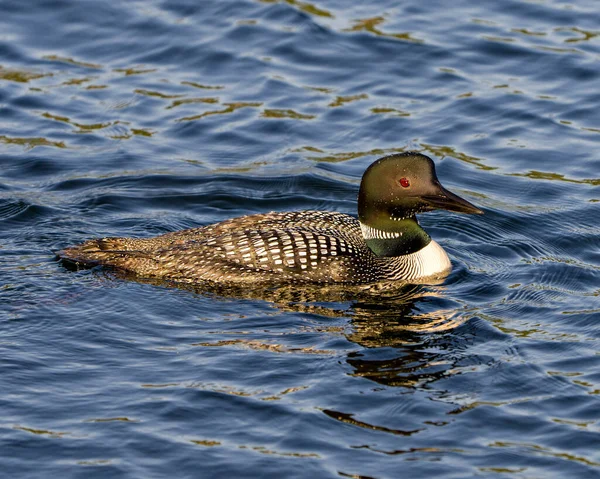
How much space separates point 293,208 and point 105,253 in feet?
7.60

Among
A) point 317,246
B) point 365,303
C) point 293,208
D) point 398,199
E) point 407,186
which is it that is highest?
point 407,186

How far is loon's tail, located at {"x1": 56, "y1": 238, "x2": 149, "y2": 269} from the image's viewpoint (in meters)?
8.91

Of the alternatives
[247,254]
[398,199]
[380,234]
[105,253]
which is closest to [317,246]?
[247,254]

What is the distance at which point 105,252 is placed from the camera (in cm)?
895

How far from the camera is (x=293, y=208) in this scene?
423 inches

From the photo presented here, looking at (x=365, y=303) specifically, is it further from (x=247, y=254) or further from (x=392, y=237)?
(x=247, y=254)

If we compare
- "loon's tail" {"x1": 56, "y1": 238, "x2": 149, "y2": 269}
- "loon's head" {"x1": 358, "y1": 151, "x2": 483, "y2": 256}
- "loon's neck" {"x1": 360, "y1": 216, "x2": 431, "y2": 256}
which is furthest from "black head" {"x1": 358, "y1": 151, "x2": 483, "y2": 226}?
"loon's tail" {"x1": 56, "y1": 238, "x2": 149, "y2": 269}

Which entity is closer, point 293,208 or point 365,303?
point 365,303

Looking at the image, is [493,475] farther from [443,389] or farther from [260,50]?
[260,50]

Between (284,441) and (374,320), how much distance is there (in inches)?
77.7

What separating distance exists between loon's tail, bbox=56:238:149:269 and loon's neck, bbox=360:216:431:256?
1747 mm

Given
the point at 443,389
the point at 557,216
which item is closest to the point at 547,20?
the point at 557,216

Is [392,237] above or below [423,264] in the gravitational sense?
above

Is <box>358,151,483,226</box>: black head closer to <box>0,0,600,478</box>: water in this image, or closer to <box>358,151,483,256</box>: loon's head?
<box>358,151,483,256</box>: loon's head
